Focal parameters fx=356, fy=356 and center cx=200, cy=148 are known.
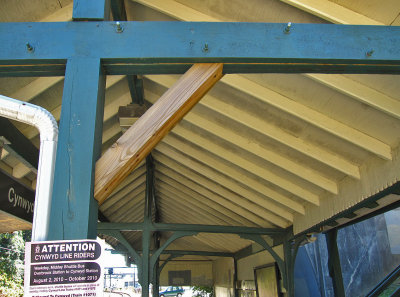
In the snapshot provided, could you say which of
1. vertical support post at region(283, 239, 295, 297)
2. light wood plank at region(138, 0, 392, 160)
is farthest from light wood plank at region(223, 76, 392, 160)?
vertical support post at region(283, 239, 295, 297)

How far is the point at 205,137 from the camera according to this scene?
5.01m

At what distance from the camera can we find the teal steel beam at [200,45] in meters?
1.84

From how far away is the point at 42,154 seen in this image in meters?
1.62

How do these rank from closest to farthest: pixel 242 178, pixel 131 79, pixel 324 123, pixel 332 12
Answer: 1. pixel 332 12
2. pixel 324 123
3. pixel 131 79
4. pixel 242 178

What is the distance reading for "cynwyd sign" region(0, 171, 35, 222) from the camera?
2.88m

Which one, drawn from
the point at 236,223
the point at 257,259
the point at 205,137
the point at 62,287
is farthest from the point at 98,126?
the point at 257,259

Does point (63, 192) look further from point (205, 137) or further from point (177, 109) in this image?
point (205, 137)

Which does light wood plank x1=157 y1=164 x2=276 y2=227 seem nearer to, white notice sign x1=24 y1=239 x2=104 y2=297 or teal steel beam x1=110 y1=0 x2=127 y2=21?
teal steel beam x1=110 y1=0 x2=127 y2=21

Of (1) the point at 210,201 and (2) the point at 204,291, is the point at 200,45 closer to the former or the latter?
(1) the point at 210,201

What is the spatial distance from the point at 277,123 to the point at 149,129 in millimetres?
2387

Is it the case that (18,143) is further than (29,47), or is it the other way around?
(18,143)

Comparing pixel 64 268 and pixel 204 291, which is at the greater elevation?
pixel 64 268

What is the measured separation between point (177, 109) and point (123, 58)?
15.4 inches

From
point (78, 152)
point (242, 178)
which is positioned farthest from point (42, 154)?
point (242, 178)
